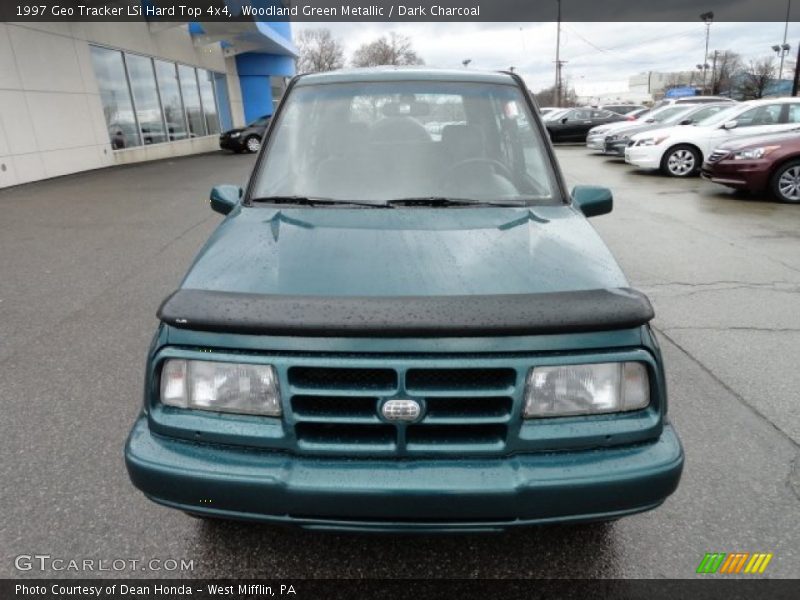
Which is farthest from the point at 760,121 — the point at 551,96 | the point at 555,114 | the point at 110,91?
the point at 551,96

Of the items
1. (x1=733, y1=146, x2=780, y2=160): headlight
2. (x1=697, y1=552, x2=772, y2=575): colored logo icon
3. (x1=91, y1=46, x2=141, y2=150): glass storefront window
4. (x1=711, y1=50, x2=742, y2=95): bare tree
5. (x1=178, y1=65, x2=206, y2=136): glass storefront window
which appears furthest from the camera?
(x1=711, y1=50, x2=742, y2=95): bare tree

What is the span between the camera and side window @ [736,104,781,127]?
10.8 m

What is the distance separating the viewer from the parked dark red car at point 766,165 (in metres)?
8.94

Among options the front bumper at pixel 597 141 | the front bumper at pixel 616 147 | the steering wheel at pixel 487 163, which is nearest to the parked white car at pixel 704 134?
the front bumper at pixel 616 147

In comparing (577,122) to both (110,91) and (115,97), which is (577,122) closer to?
(115,97)

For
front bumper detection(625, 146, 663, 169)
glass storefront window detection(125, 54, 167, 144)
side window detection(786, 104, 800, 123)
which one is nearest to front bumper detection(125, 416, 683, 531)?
side window detection(786, 104, 800, 123)

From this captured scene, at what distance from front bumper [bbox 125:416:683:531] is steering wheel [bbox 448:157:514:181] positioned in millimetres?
1539

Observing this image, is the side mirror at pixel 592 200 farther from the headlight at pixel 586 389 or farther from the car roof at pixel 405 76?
the headlight at pixel 586 389

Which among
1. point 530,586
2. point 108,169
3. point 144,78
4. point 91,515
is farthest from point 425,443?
point 144,78

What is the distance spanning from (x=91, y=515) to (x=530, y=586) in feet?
6.01

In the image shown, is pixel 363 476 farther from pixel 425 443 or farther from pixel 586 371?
pixel 586 371

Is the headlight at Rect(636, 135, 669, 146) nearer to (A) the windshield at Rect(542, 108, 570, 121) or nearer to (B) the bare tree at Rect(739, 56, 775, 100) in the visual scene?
(A) the windshield at Rect(542, 108, 570, 121)

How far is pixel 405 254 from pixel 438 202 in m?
0.64

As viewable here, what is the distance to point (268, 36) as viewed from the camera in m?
25.5
